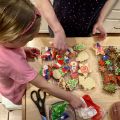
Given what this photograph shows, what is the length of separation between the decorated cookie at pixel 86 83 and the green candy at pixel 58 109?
0.09 meters

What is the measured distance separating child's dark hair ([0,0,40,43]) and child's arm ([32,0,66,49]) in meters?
0.31

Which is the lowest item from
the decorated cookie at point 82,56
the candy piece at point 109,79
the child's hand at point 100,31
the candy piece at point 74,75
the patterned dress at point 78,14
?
the candy piece at point 109,79

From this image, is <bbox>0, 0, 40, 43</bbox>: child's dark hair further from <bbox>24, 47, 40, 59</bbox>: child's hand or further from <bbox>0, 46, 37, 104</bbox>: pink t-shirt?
<bbox>24, 47, 40, 59</bbox>: child's hand

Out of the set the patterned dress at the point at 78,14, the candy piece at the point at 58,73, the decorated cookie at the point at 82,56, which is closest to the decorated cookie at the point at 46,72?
the candy piece at the point at 58,73

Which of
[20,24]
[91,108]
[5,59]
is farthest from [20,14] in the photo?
[91,108]

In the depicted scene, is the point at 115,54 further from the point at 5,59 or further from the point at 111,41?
the point at 5,59

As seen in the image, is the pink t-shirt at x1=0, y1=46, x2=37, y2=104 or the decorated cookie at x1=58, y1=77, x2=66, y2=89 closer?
the pink t-shirt at x1=0, y1=46, x2=37, y2=104

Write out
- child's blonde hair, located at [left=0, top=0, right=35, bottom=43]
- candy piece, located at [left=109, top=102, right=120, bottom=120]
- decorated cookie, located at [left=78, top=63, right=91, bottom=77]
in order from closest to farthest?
child's blonde hair, located at [left=0, top=0, right=35, bottom=43]
candy piece, located at [left=109, top=102, right=120, bottom=120]
decorated cookie, located at [left=78, top=63, right=91, bottom=77]

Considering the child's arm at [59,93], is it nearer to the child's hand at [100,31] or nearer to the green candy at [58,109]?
the green candy at [58,109]

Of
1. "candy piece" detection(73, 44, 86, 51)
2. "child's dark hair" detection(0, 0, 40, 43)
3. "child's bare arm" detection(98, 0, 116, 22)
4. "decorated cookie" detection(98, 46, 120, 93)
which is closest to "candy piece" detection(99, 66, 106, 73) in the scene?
"decorated cookie" detection(98, 46, 120, 93)

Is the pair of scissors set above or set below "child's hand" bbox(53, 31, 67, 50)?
below

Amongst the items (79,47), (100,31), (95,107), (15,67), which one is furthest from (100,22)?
(15,67)

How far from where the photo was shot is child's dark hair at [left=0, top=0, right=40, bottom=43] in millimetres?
615

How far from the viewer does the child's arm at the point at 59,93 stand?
812 millimetres
